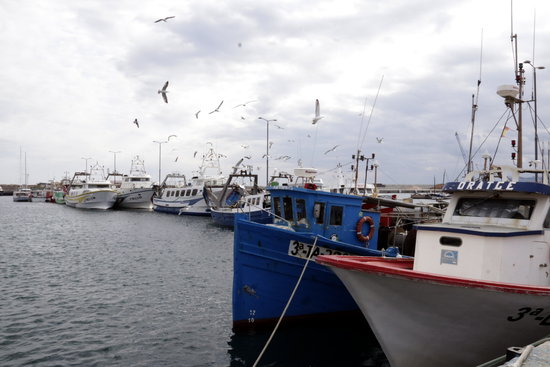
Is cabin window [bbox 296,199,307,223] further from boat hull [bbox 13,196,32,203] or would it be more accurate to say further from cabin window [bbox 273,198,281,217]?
boat hull [bbox 13,196,32,203]

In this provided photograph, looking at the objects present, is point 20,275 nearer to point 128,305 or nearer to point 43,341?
point 128,305

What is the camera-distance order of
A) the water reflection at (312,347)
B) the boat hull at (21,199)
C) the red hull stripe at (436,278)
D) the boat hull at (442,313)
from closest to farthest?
the red hull stripe at (436,278) → the boat hull at (442,313) → the water reflection at (312,347) → the boat hull at (21,199)

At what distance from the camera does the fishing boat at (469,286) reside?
805 cm

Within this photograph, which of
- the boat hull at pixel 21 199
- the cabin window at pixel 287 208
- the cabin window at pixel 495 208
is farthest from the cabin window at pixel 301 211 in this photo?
the boat hull at pixel 21 199

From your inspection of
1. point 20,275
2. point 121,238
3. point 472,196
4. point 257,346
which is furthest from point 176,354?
point 121,238

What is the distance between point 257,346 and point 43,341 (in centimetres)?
577

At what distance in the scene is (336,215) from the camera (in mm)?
13570

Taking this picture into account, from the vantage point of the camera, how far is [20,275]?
66.0 ft

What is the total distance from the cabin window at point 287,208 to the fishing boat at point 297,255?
32 millimetres

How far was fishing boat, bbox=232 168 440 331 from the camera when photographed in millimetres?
12305

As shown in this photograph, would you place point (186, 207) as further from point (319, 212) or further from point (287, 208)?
point (319, 212)

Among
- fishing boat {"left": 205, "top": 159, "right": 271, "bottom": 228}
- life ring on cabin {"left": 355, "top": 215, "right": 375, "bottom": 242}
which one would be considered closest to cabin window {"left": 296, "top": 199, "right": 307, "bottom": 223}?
life ring on cabin {"left": 355, "top": 215, "right": 375, "bottom": 242}

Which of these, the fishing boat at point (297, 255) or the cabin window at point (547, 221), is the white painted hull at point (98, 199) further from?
the cabin window at point (547, 221)

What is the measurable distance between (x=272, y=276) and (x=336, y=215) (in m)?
2.80
